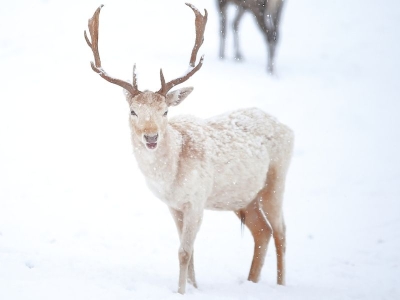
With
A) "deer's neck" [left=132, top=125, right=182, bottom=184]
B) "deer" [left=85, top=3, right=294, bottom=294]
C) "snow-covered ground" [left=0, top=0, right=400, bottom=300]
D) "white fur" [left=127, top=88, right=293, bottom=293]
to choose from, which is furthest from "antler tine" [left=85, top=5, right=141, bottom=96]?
"snow-covered ground" [left=0, top=0, right=400, bottom=300]

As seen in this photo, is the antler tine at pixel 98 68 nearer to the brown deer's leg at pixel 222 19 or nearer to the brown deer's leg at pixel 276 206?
the brown deer's leg at pixel 276 206

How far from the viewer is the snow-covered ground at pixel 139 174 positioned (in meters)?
6.54

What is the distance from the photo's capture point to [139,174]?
33.5ft

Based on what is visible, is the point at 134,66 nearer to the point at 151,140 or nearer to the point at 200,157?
the point at 151,140

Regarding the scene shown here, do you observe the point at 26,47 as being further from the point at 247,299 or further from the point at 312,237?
the point at 247,299

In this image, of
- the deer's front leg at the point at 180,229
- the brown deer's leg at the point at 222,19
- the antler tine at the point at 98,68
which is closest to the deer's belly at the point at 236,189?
the deer's front leg at the point at 180,229

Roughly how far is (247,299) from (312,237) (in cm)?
362

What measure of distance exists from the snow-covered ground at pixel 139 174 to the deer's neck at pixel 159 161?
108cm

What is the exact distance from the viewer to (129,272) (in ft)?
19.6

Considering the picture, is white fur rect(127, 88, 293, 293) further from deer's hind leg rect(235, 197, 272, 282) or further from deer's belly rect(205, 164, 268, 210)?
deer's hind leg rect(235, 197, 272, 282)

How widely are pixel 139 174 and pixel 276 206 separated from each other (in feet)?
13.2

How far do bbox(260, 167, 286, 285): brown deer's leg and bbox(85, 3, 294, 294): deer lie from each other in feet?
0.04

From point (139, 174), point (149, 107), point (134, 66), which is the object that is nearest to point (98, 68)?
point (134, 66)

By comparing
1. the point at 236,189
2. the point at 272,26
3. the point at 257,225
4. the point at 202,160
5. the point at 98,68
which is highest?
the point at 272,26
